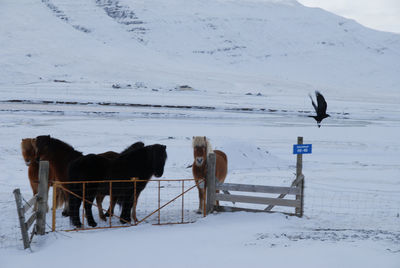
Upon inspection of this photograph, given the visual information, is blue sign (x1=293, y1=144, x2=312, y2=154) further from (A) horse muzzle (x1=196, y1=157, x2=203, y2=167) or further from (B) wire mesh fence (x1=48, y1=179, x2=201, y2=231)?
(B) wire mesh fence (x1=48, y1=179, x2=201, y2=231)

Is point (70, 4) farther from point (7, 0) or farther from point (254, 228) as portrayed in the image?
point (254, 228)

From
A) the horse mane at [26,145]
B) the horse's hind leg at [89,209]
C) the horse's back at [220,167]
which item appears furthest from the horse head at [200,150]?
the horse mane at [26,145]

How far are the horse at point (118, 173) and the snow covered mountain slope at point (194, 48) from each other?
253ft

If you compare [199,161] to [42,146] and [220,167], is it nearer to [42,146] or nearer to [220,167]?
[220,167]

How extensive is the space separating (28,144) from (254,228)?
4637mm

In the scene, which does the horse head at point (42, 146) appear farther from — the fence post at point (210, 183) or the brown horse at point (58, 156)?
the fence post at point (210, 183)

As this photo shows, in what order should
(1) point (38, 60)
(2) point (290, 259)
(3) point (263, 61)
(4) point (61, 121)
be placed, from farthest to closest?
1. (3) point (263, 61)
2. (1) point (38, 60)
3. (4) point (61, 121)
4. (2) point (290, 259)

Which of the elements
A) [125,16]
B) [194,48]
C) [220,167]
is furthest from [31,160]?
[125,16]

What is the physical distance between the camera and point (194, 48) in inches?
6220

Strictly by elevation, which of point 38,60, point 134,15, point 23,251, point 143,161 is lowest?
point 23,251

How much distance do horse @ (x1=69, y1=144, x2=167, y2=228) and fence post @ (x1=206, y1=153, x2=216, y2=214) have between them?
96 centimetres

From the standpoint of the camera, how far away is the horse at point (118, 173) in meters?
8.59

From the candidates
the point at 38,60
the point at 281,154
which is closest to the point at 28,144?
the point at 281,154

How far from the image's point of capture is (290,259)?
22.2ft
